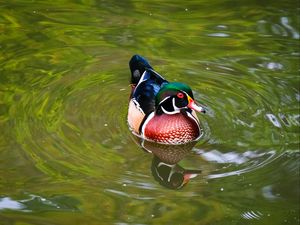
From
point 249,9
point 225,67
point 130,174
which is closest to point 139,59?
point 225,67

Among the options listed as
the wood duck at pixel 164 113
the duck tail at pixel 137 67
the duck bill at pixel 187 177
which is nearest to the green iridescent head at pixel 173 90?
the wood duck at pixel 164 113

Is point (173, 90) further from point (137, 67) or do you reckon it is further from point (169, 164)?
point (137, 67)

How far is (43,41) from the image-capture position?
10.4m

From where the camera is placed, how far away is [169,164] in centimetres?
820

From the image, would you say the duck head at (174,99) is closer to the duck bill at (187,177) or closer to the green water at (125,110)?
the green water at (125,110)

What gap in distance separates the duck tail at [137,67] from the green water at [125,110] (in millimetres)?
293

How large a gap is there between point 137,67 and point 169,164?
1.52 metres

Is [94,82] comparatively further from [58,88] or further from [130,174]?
[130,174]

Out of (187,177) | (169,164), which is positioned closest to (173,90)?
(169,164)

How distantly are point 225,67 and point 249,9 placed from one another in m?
1.88

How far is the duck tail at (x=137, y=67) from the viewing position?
361 inches

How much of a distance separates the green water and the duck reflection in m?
0.07

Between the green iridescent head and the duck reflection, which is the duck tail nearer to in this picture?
the green iridescent head

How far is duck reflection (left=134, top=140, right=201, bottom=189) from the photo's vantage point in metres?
7.80
